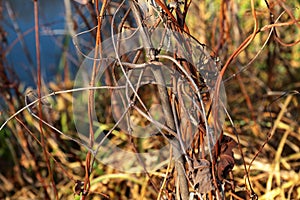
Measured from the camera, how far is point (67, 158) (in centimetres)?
186

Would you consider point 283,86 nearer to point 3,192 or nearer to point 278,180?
point 278,180

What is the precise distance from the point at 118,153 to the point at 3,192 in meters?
0.46

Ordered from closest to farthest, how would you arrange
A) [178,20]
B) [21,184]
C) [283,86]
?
[178,20] → [21,184] → [283,86]

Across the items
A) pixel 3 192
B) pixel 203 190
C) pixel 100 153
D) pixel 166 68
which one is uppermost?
pixel 166 68

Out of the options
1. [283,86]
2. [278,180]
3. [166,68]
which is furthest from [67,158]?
[166,68]

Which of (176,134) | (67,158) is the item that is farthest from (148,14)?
(67,158)

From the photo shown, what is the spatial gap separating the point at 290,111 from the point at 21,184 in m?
1.08

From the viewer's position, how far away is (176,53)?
31.6 inches

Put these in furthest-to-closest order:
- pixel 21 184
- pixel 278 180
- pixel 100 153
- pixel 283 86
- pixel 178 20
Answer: pixel 283 86 → pixel 21 184 → pixel 100 153 → pixel 278 180 → pixel 178 20

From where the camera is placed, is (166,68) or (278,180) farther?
(278,180)

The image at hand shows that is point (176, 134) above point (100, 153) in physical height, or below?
above

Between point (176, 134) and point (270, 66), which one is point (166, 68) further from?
point (270, 66)

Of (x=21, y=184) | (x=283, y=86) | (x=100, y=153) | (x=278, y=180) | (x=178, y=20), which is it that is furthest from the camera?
(x=283, y=86)

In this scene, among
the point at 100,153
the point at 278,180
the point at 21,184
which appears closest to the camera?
the point at 278,180
